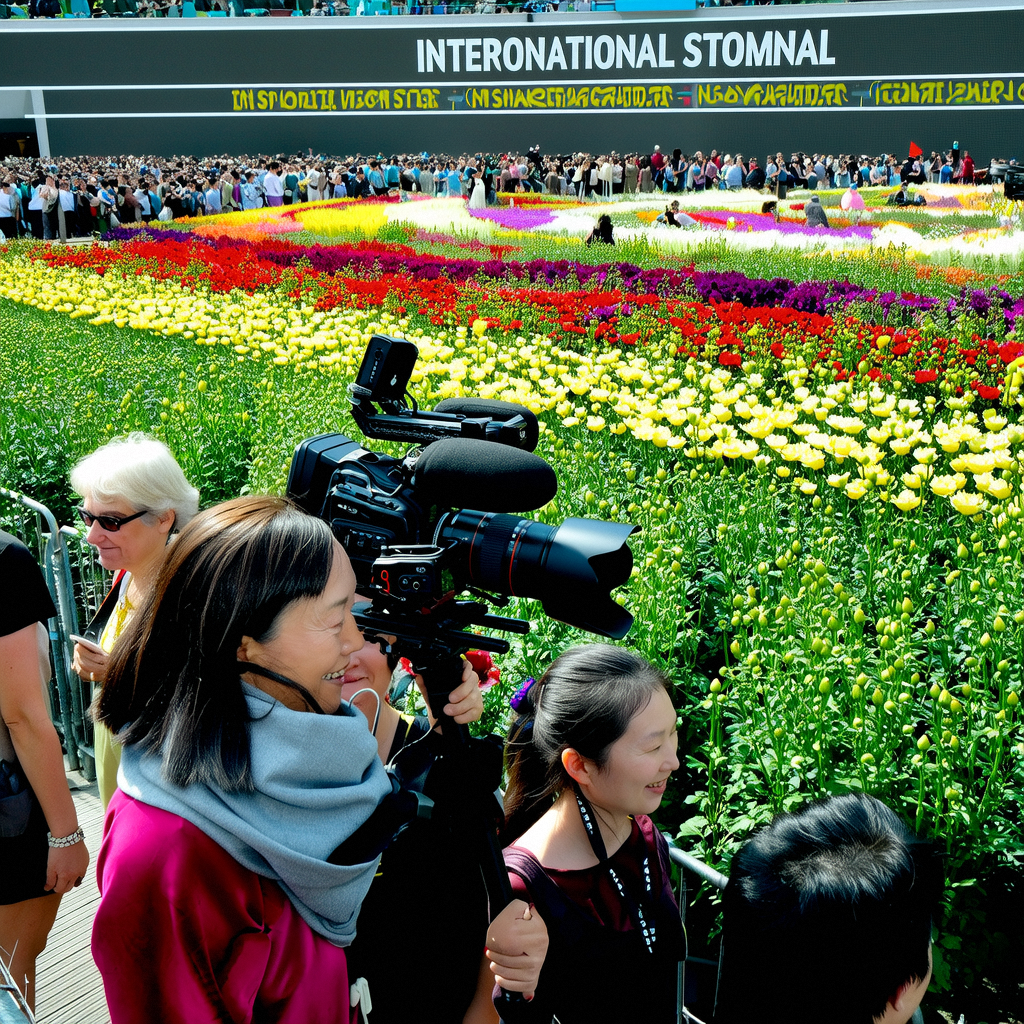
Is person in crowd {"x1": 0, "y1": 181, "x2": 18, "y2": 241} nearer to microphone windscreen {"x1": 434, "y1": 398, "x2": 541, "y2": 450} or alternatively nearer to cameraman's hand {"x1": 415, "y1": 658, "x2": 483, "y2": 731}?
microphone windscreen {"x1": 434, "y1": 398, "x2": 541, "y2": 450}

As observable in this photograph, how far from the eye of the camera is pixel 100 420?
532cm

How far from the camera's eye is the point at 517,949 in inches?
60.3

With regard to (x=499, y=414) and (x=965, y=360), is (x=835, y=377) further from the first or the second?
(x=499, y=414)

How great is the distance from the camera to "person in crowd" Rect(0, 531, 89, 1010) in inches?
89.2

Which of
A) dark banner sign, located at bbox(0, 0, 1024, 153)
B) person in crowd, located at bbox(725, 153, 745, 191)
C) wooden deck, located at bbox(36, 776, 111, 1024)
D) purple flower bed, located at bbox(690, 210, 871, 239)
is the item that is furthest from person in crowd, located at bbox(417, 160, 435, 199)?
wooden deck, located at bbox(36, 776, 111, 1024)

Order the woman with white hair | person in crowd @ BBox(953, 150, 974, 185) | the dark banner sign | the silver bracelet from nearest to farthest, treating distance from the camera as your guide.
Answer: the silver bracelet < the woman with white hair < person in crowd @ BBox(953, 150, 974, 185) < the dark banner sign

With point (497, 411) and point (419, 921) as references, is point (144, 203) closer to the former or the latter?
point (497, 411)

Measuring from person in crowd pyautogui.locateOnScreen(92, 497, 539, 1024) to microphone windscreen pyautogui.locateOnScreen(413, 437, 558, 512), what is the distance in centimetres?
20

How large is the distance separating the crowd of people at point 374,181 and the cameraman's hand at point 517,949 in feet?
77.9

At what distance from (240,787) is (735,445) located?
277 cm

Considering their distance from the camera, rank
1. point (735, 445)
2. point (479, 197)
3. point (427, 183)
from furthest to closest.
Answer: point (427, 183), point (479, 197), point (735, 445)

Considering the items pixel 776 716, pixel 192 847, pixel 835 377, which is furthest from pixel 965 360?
pixel 192 847

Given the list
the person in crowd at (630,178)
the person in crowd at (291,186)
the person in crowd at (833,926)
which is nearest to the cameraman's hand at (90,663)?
the person in crowd at (833,926)

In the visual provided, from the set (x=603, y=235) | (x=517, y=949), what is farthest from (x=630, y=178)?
(x=517, y=949)
